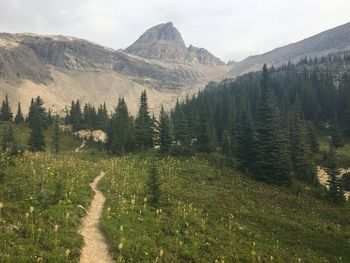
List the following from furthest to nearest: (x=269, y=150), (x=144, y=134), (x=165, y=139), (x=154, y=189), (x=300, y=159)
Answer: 1. (x=144, y=134)
2. (x=165, y=139)
3. (x=300, y=159)
4. (x=269, y=150)
5. (x=154, y=189)

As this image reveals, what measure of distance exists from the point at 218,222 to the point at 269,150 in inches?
1165

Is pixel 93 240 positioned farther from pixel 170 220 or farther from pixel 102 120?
pixel 102 120

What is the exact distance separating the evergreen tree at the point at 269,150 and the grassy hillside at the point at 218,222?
5485 millimetres

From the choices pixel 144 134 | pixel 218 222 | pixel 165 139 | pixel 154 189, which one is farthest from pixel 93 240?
pixel 144 134

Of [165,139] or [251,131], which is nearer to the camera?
[251,131]

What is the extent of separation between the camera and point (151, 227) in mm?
24078

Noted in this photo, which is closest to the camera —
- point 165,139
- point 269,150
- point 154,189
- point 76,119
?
point 154,189

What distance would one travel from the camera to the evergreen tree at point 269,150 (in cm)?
5284

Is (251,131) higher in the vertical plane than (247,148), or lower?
higher

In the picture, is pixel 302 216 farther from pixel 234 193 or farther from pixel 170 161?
pixel 170 161

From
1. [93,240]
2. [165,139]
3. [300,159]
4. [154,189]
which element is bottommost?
[300,159]

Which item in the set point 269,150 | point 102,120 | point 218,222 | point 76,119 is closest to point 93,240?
point 218,222

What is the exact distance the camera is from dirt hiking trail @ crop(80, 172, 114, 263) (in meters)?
19.2

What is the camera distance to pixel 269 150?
183 feet
